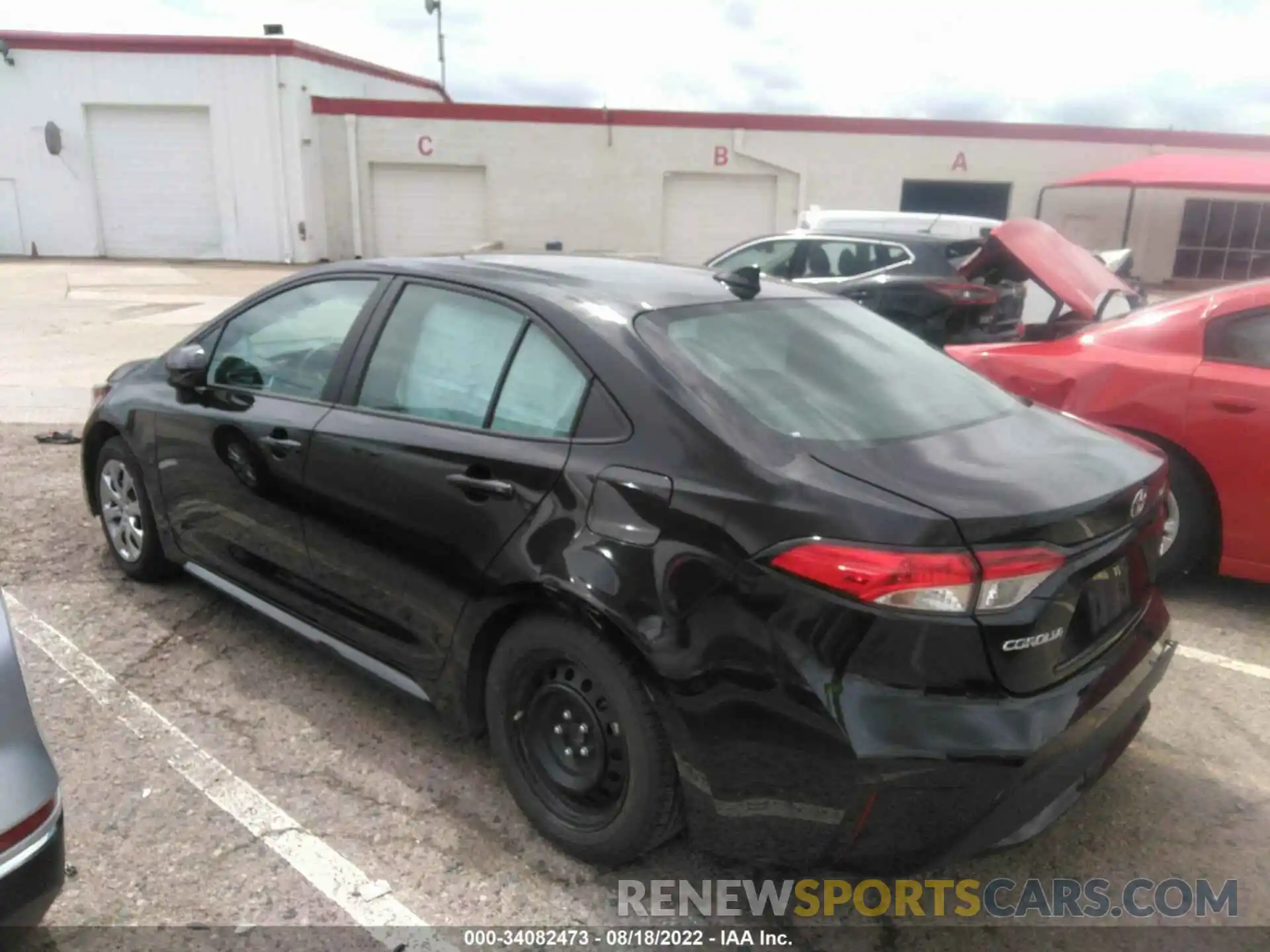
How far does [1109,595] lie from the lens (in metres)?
2.40

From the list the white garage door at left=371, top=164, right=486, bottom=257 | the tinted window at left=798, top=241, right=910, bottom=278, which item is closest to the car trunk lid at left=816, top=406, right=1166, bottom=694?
the tinted window at left=798, top=241, right=910, bottom=278

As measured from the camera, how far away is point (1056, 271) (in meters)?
6.09

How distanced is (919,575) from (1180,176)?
22187 millimetres

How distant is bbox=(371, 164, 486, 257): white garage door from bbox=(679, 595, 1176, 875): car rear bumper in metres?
22.7

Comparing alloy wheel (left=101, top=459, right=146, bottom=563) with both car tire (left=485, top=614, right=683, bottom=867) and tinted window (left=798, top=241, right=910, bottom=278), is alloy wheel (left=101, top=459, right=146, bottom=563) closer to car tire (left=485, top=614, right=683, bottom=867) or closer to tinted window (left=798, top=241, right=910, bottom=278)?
car tire (left=485, top=614, right=683, bottom=867)

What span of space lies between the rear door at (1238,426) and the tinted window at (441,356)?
9.98 ft

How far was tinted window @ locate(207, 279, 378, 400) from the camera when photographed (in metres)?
3.35

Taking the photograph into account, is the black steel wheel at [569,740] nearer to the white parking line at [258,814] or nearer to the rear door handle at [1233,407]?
the white parking line at [258,814]

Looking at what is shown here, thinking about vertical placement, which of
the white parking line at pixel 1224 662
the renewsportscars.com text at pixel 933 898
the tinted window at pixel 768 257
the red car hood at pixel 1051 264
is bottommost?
the renewsportscars.com text at pixel 933 898

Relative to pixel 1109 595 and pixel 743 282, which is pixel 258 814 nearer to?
pixel 743 282

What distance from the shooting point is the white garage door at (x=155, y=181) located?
23.2m

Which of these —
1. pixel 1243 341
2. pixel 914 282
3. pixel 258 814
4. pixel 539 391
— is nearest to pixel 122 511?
pixel 258 814

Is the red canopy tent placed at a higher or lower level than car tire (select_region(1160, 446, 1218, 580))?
higher

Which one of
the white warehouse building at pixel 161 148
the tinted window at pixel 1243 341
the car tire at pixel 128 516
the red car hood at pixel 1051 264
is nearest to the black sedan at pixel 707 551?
the car tire at pixel 128 516
